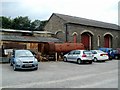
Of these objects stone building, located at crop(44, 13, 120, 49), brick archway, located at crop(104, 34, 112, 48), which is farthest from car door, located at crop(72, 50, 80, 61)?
brick archway, located at crop(104, 34, 112, 48)

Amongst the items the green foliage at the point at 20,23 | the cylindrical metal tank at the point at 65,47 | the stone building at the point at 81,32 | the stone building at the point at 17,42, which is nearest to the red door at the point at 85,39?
the stone building at the point at 81,32

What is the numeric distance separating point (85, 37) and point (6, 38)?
15130 mm

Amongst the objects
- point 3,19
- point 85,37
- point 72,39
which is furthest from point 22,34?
point 3,19

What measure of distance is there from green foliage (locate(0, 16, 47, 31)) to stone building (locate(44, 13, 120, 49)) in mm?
19796

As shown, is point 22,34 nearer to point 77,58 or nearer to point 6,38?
point 6,38

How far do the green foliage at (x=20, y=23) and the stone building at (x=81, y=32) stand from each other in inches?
779

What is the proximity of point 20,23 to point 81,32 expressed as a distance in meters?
27.3

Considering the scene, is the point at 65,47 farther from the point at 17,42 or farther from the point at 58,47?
the point at 17,42

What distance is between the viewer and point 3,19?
57719 mm

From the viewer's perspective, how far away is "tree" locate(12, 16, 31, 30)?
57.3 m

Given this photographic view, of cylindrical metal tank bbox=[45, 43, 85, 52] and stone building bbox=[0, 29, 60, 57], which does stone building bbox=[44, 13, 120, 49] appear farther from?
stone building bbox=[0, 29, 60, 57]

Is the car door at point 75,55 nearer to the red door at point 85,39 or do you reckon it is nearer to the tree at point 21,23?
the red door at point 85,39

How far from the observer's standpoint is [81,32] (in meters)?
35.9

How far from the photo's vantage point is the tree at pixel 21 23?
57266 millimetres
